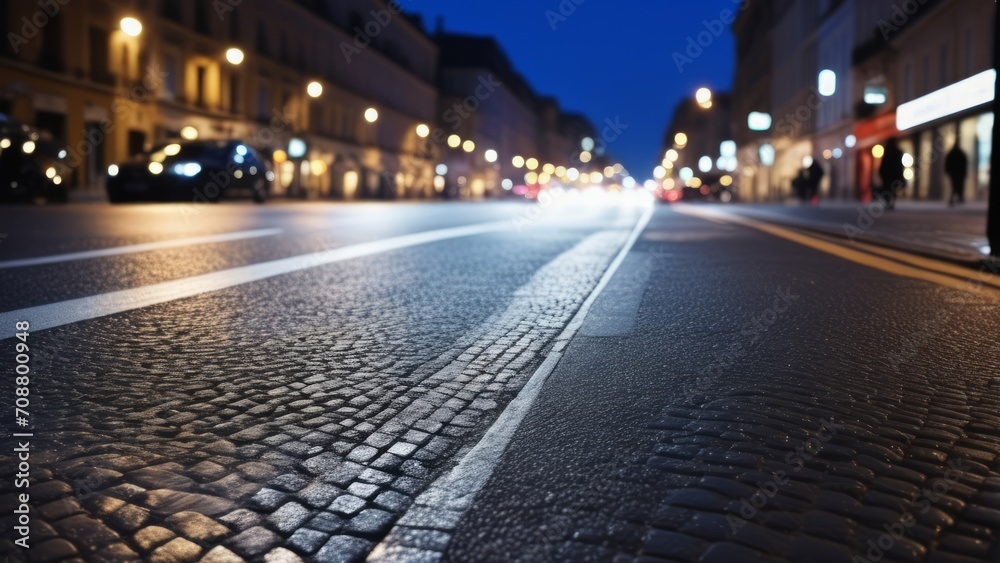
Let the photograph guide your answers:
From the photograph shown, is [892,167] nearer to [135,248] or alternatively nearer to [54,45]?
[135,248]

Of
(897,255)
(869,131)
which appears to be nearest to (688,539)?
(897,255)

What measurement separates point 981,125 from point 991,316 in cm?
2804

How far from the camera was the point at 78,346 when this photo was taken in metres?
5.37

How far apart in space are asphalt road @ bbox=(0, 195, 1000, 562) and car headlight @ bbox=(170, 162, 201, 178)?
17906 mm

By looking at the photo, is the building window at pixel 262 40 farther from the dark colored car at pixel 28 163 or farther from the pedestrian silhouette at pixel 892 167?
the pedestrian silhouette at pixel 892 167

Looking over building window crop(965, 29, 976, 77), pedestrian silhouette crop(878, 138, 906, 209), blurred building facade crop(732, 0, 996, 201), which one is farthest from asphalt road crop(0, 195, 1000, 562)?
building window crop(965, 29, 976, 77)

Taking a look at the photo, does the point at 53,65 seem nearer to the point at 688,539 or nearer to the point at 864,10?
the point at 864,10

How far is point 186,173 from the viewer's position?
26281 mm

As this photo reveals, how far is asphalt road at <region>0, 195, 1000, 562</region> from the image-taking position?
278cm

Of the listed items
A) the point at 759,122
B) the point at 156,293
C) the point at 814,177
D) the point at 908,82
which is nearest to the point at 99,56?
the point at 814,177

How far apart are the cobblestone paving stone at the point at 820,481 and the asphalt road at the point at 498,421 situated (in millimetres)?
12

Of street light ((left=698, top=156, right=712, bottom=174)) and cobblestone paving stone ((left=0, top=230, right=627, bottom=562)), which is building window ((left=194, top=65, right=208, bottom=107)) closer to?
cobblestone paving stone ((left=0, top=230, right=627, bottom=562))

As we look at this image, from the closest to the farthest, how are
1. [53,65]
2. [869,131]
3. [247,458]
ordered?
1. [247,458]
2. [53,65]
3. [869,131]

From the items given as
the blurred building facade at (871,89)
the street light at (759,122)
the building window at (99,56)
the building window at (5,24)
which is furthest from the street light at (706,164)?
the building window at (5,24)
